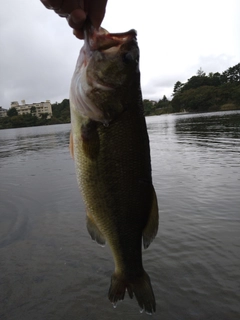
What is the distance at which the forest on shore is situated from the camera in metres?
98.0

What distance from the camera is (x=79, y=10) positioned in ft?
5.78

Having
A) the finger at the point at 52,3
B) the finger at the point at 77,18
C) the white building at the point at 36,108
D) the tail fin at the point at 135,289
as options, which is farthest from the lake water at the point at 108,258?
the white building at the point at 36,108

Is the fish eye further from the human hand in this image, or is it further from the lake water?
the lake water

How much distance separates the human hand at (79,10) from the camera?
1.74 metres

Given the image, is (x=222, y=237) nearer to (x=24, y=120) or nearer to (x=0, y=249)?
(x=0, y=249)

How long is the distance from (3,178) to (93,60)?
12923mm

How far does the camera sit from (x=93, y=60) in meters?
1.96

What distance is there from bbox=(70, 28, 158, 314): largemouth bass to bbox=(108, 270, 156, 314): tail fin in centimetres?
55

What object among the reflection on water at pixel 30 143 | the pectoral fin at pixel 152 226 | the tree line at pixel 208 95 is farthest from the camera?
the tree line at pixel 208 95

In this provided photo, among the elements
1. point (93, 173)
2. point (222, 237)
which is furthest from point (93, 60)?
point (222, 237)

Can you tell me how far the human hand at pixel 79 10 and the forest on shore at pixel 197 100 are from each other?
9024cm

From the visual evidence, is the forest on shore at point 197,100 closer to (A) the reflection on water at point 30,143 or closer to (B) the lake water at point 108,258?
(A) the reflection on water at point 30,143

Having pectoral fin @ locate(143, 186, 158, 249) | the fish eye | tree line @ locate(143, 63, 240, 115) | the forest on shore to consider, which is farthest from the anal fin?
tree line @ locate(143, 63, 240, 115)

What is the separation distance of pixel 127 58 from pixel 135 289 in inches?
79.3
